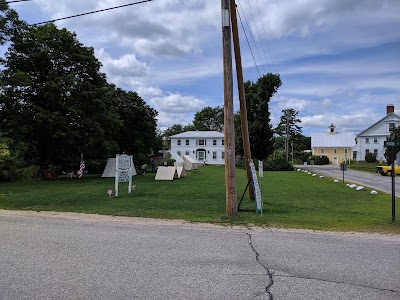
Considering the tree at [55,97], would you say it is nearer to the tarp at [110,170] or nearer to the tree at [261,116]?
the tarp at [110,170]

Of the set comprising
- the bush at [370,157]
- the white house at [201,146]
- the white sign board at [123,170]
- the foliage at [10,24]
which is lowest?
the white sign board at [123,170]

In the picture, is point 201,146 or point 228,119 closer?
point 228,119

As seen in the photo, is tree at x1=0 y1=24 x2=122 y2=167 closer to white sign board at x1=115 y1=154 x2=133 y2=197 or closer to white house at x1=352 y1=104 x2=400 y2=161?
white sign board at x1=115 y1=154 x2=133 y2=197

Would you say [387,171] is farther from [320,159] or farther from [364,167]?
[320,159]

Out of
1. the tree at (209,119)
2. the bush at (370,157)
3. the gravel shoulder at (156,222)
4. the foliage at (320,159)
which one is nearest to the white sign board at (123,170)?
the gravel shoulder at (156,222)

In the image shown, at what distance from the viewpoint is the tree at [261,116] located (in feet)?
169

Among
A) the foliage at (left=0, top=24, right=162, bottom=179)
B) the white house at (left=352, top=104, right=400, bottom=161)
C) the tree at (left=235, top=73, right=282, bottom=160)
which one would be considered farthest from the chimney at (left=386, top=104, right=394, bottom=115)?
the foliage at (left=0, top=24, right=162, bottom=179)

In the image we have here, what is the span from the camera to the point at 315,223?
10445 mm

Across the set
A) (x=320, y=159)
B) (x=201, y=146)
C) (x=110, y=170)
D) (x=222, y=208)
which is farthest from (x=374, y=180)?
(x=320, y=159)

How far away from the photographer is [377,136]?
73062mm

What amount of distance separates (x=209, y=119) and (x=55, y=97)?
74310 mm

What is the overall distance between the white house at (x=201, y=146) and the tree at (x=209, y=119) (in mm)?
28317

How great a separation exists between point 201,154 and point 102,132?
42.6 meters

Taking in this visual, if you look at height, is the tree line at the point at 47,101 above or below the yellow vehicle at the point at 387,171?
above
